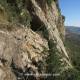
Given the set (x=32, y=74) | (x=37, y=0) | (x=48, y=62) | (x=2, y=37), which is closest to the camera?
(x=2, y=37)

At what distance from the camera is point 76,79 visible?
15.1m

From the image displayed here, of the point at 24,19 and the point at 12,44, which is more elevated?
the point at 24,19

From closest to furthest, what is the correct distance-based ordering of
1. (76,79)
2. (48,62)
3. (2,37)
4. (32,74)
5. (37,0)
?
(2,37)
(32,74)
(48,62)
(76,79)
(37,0)

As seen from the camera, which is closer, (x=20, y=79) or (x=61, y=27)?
(x=20, y=79)

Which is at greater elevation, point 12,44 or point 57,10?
point 57,10

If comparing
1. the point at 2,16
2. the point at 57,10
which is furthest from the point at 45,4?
the point at 2,16


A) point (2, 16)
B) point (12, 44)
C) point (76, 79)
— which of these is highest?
point (2, 16)

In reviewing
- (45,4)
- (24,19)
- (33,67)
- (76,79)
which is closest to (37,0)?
(45,4)

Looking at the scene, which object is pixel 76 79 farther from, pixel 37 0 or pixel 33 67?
pixel 37 0

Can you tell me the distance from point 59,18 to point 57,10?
2.78 feet

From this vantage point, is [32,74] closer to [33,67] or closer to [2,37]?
[33,67]

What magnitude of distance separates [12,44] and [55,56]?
4.16m

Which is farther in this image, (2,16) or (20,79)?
(2,16)

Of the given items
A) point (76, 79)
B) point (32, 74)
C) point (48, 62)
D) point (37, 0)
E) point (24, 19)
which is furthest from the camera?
point (37, 0)
